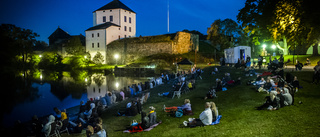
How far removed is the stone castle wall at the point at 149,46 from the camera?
4566 centimetres

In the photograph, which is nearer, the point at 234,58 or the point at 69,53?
the point at 234,58

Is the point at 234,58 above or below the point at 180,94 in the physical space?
above

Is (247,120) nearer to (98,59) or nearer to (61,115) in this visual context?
(61,115)

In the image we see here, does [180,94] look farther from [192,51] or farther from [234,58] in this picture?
[192,51]

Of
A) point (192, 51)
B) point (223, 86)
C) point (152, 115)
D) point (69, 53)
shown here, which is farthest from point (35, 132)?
point (69, 53)

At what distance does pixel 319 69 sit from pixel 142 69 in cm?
3061

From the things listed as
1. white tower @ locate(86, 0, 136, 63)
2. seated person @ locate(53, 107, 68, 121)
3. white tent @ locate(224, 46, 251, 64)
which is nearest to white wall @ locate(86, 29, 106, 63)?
white tower @ locate(86, 0, 136, 63)

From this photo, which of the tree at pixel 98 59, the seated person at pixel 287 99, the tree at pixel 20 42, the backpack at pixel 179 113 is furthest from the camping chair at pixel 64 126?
the tree at pixel 98 59

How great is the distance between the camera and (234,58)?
23.9 meters

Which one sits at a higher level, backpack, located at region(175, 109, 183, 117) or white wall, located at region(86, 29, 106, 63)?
white wall, located at region(86, 29, 106, 63)

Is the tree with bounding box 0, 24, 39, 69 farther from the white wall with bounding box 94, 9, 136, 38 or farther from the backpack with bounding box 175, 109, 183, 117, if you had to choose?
the backpack with bounding box 175, 109, 183, 117

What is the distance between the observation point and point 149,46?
47.4 metres

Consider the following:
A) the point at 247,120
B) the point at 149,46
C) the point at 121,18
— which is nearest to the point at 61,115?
the point at 247,120

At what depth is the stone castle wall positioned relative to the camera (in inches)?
1797
